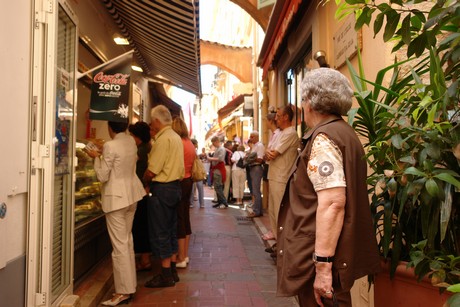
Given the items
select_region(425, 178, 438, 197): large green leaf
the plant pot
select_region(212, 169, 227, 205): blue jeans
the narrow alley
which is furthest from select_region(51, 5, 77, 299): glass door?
select_region(212, 169, 227, 205): blue jeans

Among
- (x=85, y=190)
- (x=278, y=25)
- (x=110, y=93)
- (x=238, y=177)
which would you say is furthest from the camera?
(x=238, y=177)

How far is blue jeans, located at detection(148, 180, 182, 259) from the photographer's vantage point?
4832mm

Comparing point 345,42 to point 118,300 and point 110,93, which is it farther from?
point 118,300

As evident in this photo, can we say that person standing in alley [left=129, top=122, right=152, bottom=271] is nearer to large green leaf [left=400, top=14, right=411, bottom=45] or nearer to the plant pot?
the plant pot

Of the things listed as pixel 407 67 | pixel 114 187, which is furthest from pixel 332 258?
pixel 114 187

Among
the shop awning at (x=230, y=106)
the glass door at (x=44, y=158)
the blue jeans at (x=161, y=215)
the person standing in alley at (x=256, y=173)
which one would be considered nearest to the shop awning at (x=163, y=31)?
the person standing in alley at (x=256, y=173)

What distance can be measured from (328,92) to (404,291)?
113 centimetres

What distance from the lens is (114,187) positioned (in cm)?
427

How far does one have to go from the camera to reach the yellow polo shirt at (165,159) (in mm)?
4828

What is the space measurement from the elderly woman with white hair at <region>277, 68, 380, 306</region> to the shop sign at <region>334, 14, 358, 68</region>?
1.78 meters

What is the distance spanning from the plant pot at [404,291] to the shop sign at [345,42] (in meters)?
2.13

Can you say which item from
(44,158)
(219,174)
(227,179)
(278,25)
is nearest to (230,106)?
(227,179)

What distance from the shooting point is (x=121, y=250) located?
4336mm

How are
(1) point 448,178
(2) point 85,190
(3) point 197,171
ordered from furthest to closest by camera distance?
(3) point 197,171, (2) point 85,190, (1) point 448,178
